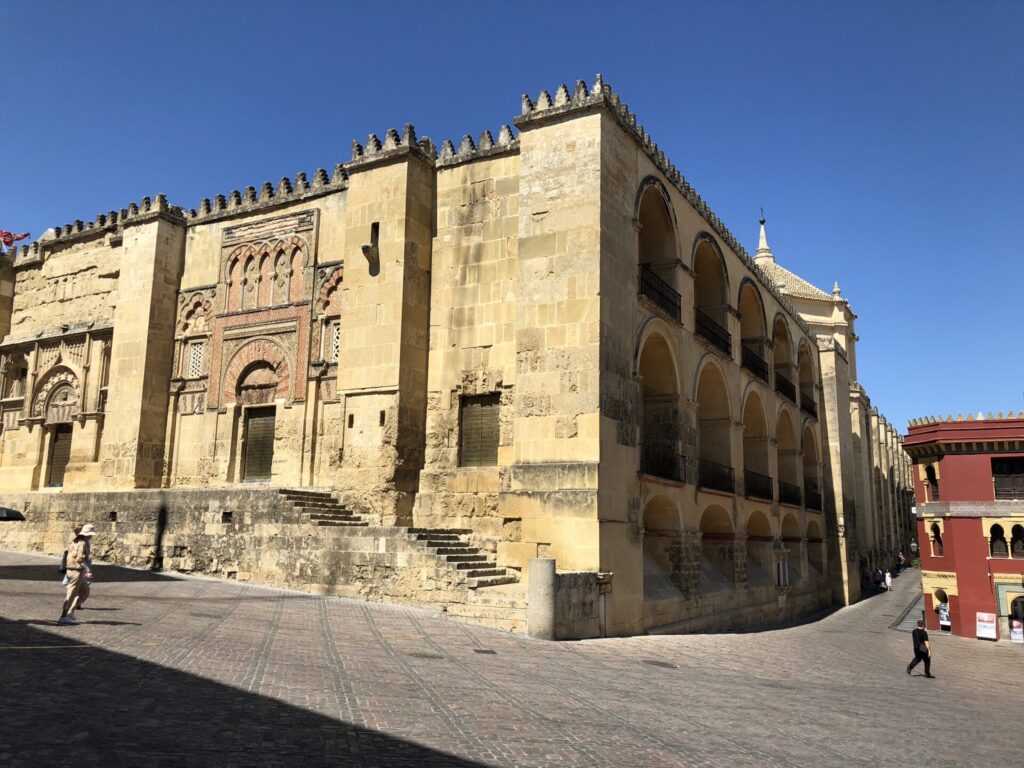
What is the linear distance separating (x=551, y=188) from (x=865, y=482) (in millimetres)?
34373

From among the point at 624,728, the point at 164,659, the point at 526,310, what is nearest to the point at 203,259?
the point at 526,310

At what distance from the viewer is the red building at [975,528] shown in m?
23.1

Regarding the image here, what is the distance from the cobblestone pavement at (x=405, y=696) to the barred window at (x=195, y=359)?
7998 millimetres

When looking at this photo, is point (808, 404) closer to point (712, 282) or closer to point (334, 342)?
point (712, 282)


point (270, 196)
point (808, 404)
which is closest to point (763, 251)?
point (808, 404)

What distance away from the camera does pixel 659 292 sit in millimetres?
17141

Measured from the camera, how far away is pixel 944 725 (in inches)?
352

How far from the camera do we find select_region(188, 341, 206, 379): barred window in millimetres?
20469

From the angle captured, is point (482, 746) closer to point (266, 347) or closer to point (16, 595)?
point (16, 595)

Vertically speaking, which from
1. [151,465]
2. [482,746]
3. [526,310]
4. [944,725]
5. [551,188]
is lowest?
[944,725]

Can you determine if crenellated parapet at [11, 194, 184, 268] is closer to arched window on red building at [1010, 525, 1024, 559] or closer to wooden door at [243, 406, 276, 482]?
wooden door at [243, 406, 276, 482]

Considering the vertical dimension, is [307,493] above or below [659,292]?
below

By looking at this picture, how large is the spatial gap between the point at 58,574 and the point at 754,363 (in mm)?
18751

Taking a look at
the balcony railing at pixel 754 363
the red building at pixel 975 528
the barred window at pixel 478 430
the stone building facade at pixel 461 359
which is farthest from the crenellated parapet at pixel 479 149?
the red building at pixel 975 528
